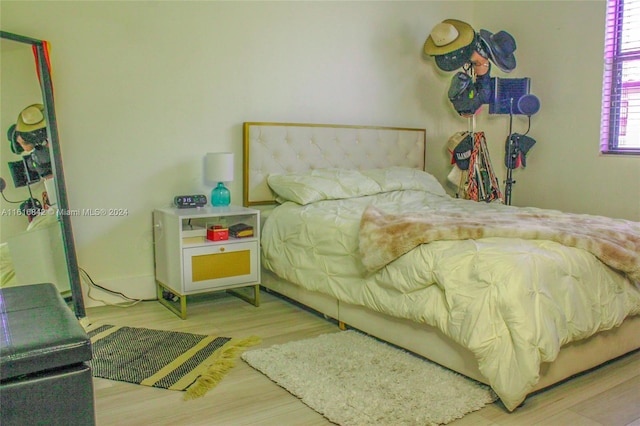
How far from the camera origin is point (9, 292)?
6.07ft

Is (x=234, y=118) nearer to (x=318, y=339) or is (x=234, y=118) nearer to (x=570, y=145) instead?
(x=318, y=339)

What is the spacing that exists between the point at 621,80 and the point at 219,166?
2903 millimetres

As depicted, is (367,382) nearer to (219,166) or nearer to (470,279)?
(470,279)

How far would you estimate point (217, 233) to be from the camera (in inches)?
125

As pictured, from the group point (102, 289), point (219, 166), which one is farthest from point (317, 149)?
point (102, 289)

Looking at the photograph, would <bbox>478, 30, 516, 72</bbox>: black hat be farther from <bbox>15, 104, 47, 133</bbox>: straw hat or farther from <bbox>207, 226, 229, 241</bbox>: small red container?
<bbox>15, 104, 47, 133</bbox>: straw hat

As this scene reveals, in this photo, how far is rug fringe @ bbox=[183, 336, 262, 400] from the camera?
7.14 feet

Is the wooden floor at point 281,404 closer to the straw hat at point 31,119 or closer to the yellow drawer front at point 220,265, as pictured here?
the yellow drawer front at point 220,265

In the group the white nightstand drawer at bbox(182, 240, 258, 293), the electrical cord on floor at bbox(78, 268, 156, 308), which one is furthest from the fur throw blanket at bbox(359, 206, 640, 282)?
the electrical cord on floor at bbox(78, 268, 156, 308)

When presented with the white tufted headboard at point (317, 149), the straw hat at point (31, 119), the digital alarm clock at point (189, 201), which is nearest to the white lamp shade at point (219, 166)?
the digital alarm clock at point (189, 201)

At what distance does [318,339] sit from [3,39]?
228 centimetres

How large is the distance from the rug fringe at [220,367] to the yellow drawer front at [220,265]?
54 centimetres

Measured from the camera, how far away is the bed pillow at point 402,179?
3.81 metres

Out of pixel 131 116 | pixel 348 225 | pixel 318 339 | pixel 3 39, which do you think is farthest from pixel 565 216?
pixel 3 39
